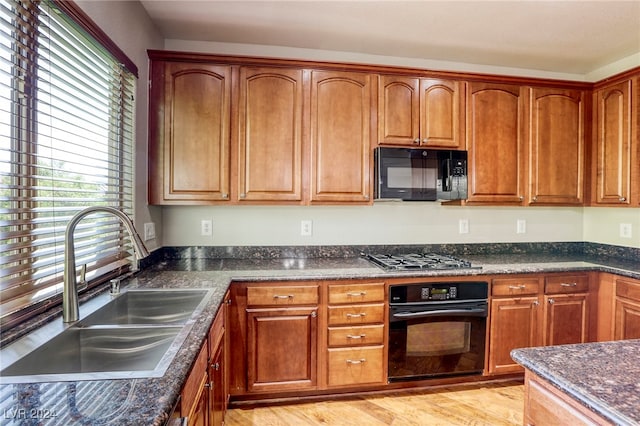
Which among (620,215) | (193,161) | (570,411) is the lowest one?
(570,411)

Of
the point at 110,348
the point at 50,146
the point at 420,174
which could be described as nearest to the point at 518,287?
the point at 420,174

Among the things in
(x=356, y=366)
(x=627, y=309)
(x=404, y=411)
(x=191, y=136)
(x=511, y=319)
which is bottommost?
(x=404, y=411)

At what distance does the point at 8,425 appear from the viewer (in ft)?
2.14

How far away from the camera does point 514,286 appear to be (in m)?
2.35

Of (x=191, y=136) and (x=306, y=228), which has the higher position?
(x=191, y=136)

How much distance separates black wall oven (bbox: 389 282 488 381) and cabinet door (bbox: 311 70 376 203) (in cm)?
79

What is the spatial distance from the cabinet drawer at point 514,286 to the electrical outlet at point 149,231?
2.37 m

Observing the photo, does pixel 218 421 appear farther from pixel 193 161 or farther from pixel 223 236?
pixel 193 161

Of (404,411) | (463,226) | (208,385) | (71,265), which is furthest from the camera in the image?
(463,226)

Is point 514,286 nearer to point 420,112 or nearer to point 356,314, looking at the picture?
point 356,314

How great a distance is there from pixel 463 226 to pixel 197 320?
7.93 feet

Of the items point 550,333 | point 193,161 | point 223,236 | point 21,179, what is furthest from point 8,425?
point 550,333

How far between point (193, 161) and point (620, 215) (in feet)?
11.3

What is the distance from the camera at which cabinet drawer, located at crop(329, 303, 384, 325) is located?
2.15 meters
